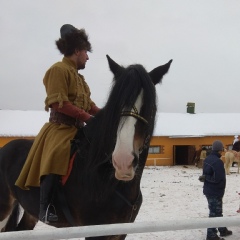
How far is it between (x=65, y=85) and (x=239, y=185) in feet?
38.3

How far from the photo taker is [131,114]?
2.23 metres

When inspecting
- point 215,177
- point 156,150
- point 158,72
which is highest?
point 158,72

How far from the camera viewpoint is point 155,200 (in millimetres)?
9500

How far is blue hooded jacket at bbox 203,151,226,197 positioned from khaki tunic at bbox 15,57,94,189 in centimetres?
383

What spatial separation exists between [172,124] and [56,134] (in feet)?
90.0

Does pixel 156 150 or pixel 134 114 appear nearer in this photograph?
pixel 134 114

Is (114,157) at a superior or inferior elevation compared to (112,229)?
superior

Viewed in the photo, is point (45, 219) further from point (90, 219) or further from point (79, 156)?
point (79, 156)

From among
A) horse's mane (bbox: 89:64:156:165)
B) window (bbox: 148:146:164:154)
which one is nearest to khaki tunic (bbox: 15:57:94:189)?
horse's mane (bbox: 89:64:156:165)

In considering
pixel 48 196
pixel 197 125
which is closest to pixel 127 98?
pixel 48 196

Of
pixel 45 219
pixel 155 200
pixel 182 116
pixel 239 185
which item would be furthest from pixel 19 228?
pixel 182 116

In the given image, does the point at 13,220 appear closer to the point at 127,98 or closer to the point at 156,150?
the point at 127,98

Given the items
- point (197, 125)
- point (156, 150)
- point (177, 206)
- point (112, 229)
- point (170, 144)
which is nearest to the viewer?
point (112, 229)

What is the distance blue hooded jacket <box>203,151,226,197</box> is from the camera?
6.25m
